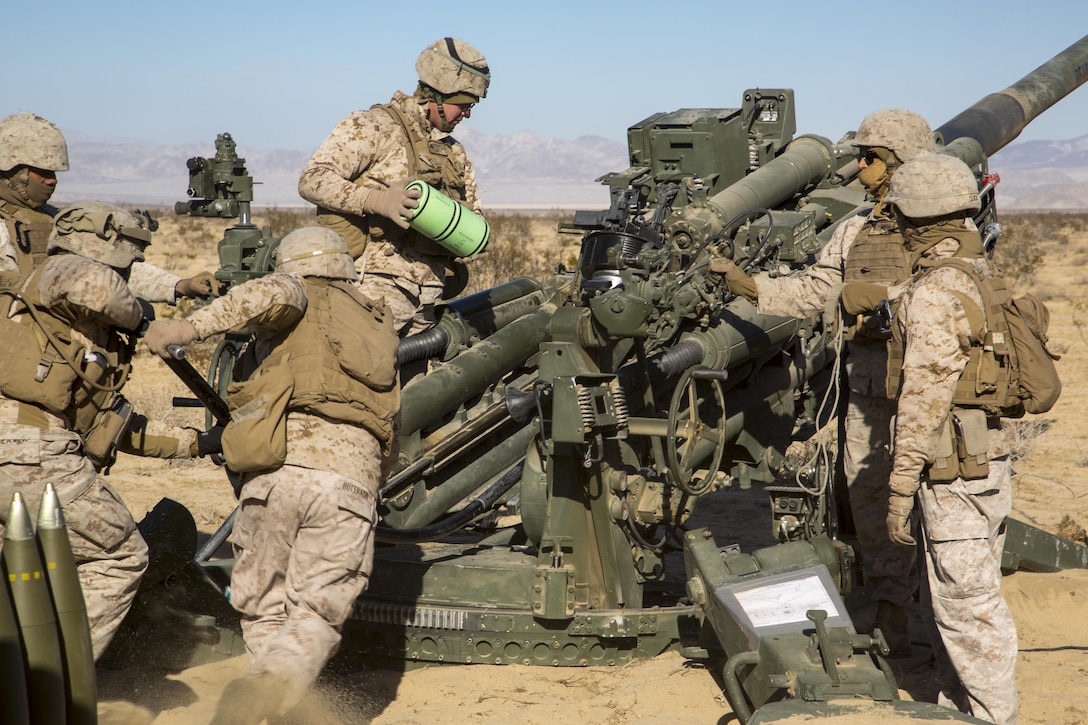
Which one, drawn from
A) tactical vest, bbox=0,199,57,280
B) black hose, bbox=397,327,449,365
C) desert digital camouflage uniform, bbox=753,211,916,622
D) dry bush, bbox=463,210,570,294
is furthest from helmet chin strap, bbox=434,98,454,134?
dry bush, bbox=463,210,570,294

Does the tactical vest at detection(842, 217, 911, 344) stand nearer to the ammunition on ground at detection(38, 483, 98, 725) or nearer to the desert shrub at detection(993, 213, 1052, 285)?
the ammunition on ground at detection(38, 483, 98, 725)

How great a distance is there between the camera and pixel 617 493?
18.9 ft

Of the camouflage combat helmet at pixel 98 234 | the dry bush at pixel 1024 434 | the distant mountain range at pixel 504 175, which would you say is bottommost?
the dry bush at pixel 1024 434

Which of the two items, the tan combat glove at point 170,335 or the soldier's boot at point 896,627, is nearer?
the tan combat glove at point 170,335

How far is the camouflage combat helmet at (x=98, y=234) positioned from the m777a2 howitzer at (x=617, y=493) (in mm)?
673

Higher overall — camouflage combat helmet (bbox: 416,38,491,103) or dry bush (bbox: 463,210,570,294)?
camouflage combat helmet (bbox: 416,38,491,103)

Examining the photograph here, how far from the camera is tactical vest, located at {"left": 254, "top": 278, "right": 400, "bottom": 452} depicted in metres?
4.87

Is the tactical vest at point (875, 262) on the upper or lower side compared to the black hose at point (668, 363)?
upper

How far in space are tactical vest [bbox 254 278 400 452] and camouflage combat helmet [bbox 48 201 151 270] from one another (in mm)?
840

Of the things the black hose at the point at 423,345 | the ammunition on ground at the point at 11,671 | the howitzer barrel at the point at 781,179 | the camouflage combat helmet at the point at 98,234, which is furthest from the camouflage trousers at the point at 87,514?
the howitzer barrel at the point at 781,179

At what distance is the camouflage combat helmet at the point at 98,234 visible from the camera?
519cm

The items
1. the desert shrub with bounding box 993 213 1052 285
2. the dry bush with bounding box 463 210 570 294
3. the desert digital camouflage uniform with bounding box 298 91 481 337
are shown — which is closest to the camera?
the desert digital camouflage uniform with bounding box 298 91 481 337

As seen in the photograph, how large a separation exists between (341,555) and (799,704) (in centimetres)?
184

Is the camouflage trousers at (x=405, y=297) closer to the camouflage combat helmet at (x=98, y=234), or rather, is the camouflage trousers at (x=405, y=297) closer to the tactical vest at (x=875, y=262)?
the camouflage combat helmet at (x=98, y=234)
